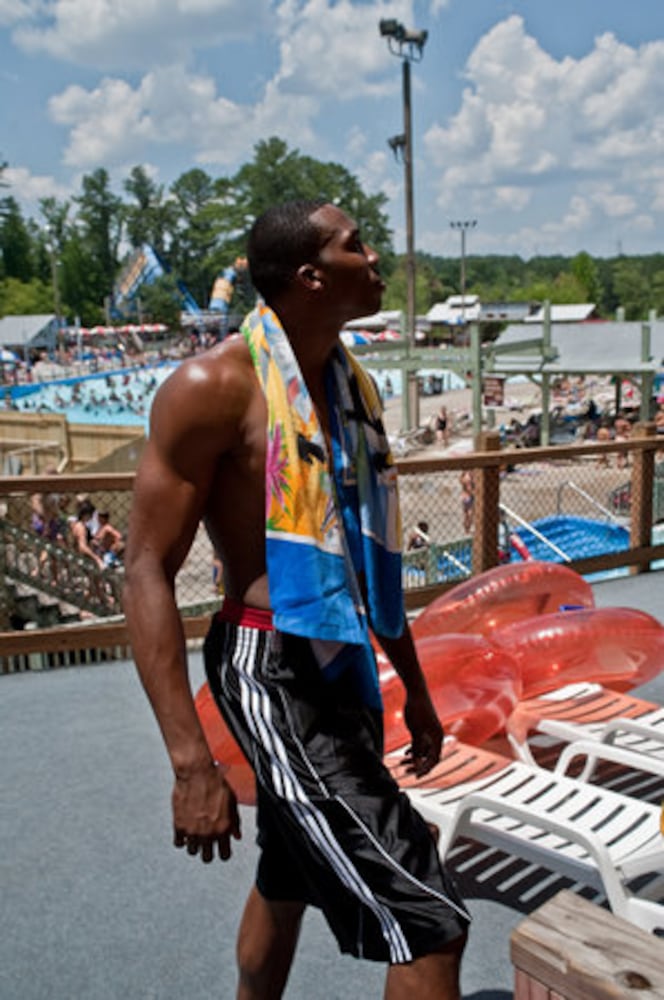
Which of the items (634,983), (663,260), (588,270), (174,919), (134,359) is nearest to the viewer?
(634,983)

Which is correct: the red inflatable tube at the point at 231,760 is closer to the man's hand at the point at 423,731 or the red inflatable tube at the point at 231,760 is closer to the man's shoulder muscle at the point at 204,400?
the man's hand at the point at 423,731

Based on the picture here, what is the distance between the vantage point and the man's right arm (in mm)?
1543

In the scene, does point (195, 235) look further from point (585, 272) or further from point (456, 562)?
point (456, 562)

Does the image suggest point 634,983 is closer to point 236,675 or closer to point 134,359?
point 236,675

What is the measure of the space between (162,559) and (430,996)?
0.83 m

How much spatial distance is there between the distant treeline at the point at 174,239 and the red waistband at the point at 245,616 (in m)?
79.6

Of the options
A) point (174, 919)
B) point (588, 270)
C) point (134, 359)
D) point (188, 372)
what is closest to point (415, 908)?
point (188, 372)

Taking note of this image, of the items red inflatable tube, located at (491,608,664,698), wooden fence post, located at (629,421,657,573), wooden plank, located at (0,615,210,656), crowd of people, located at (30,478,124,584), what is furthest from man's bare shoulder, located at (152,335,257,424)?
wooden fence post, located at (629,421,657,573)

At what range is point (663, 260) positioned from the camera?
160 meters

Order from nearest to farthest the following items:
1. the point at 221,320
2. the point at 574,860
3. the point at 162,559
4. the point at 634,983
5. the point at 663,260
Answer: the point at 634,983
the point at 162,559
the point at 574,860
the point at 221,320
the point at 663,260

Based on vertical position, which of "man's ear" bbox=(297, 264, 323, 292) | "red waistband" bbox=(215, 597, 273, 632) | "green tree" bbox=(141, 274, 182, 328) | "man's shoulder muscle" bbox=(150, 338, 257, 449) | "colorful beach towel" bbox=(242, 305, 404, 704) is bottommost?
"red waistband" bbox=(215, 597, 273, 632)

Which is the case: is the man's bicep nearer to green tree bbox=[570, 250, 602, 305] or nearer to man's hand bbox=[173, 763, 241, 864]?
man's hand bbox=[173, 763, 241, 864]

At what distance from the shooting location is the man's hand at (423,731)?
6.82 feet

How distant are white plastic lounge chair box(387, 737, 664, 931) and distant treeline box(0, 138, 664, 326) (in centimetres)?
7867
